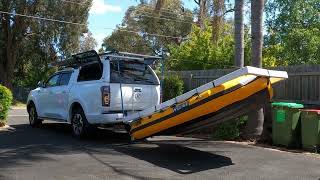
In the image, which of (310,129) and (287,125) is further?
(287,125)

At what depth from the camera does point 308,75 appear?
1292 centimetres

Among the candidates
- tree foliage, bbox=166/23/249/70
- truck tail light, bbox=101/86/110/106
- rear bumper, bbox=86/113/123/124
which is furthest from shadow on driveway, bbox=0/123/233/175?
tree foliage, bbox=166/23/249/70

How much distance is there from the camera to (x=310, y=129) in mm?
10984

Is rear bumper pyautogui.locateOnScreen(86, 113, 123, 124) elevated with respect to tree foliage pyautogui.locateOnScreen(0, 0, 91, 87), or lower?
lower

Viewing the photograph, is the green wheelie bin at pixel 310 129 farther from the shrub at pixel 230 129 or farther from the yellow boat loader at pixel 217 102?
the shrub at pixel 230 129

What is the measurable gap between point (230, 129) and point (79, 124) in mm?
3797

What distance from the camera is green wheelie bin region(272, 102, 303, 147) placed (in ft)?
37.2

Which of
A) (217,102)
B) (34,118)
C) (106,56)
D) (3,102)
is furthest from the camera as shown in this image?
(34,118)

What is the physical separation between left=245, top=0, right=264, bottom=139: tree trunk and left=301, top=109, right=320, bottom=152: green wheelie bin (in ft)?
5.44

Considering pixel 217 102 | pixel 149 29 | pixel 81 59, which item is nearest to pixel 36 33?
pixel 149 29

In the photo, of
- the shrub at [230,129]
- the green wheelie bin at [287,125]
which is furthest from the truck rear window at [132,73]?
the green wheelie bin at [287,125]

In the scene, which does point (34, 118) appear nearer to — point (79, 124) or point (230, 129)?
point (79, 124)

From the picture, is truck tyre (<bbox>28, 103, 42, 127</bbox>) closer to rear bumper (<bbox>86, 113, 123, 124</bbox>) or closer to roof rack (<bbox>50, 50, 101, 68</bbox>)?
roof rack (<bbox>50, 50, 101, 68</bbox>)

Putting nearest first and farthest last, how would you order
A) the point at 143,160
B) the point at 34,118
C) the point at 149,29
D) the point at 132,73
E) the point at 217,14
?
the point at 143,160 < the point at 132,73 < the point at 34,118 < the point at 217,14 < the point at 149,29
